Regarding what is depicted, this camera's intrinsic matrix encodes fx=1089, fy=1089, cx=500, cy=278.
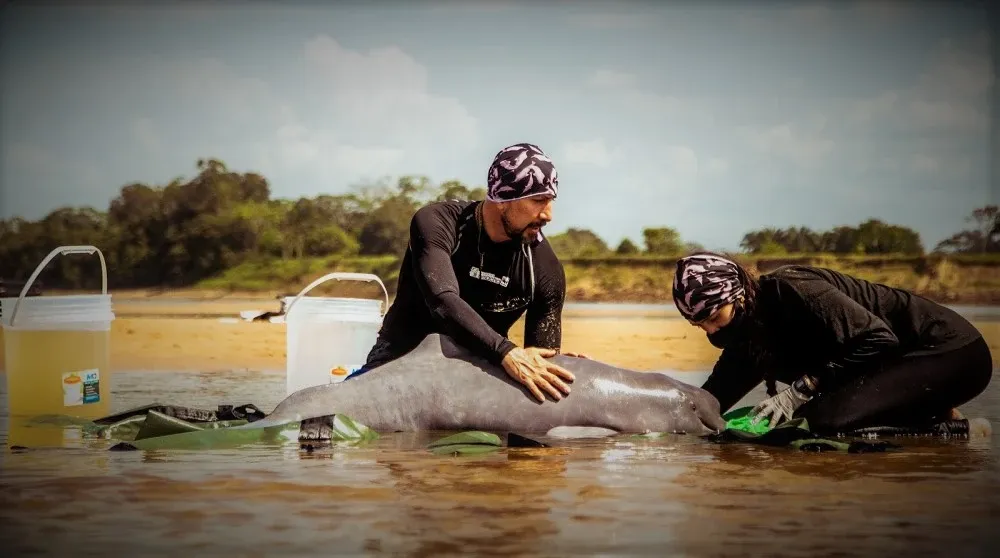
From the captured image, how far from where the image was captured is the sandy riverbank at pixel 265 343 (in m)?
13.3

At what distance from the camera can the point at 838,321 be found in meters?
5.82

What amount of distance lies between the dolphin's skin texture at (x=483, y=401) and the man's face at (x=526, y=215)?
75 cm

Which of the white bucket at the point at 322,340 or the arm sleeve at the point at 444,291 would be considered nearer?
the arm sleeve at the point at 444,291

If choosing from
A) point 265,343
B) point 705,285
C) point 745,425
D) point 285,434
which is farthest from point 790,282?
point 265,343

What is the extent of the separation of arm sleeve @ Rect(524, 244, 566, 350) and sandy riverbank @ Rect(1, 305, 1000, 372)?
20.0 ft

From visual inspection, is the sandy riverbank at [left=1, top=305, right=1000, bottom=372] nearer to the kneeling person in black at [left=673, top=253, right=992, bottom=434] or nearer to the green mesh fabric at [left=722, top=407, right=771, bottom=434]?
the green mesh fabric at [left=722, top=407, right=771, bottom=434]

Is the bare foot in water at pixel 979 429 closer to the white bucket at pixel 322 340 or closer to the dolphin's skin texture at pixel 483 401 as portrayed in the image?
the dolphin's skin texture at pixel 483 401

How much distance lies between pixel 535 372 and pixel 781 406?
4.74 ft

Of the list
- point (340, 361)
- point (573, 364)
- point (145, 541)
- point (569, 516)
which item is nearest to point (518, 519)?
point (569, 516)

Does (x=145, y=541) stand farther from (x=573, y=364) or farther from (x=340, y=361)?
(x=340, y=361)

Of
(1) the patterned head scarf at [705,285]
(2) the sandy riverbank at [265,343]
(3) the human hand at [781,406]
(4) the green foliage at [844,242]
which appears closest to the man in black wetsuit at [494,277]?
(1) the patterned head scarf at [705,285]

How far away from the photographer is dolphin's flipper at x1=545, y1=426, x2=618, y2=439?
6.11 metres

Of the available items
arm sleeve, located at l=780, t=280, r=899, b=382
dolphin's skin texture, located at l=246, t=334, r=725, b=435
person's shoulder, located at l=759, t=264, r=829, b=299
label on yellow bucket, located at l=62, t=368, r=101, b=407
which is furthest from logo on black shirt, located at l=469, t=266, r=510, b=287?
label on yellow bucket, located at l=62, t=368, r=101, b=407

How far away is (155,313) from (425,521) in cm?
2190
